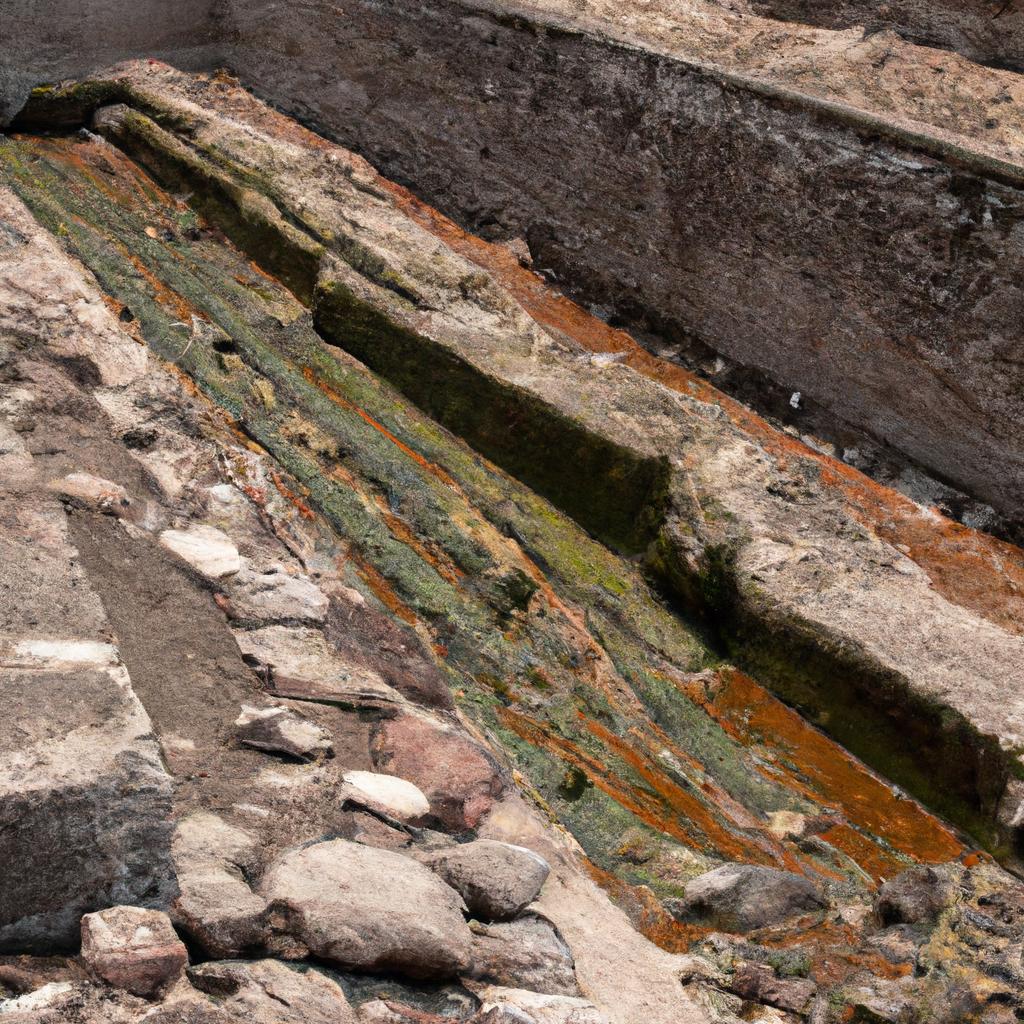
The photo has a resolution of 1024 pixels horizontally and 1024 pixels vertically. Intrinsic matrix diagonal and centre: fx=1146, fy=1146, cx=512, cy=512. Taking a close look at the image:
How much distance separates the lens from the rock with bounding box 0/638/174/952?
1.80 metres

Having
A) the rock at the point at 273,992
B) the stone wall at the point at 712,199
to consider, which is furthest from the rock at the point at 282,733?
the stone wall at the point at 712,199

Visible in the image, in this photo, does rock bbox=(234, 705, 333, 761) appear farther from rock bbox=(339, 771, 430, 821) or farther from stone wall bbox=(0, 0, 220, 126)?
stone wall bbox=(0, 0, 220, 126)

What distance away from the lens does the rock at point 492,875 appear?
235cm

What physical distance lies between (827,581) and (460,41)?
341 cm

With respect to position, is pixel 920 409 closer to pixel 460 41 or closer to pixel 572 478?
pixel 572 478

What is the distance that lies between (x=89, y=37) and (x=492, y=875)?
5581 mm

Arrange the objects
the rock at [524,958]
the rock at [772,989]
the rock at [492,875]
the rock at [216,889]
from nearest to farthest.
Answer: the rock at [216,889]
the rock at [524,958]
the rock at [492,875]
the rock at [772,989]

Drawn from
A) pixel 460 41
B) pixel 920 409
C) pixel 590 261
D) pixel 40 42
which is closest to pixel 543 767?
pixel 920 409

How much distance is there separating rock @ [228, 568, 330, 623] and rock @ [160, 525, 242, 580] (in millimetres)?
45

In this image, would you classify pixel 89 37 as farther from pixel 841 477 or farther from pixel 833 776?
pixel 833 776

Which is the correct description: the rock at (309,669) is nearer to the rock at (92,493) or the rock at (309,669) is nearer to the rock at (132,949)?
the rock at (92,493)

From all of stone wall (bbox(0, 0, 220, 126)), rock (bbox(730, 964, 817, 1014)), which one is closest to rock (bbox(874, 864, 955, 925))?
rock (bbox(730, 964, 817, 1014))

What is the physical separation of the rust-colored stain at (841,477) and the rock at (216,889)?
12.0 feet

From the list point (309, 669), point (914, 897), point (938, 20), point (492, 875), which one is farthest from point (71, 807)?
point (938, 20)
